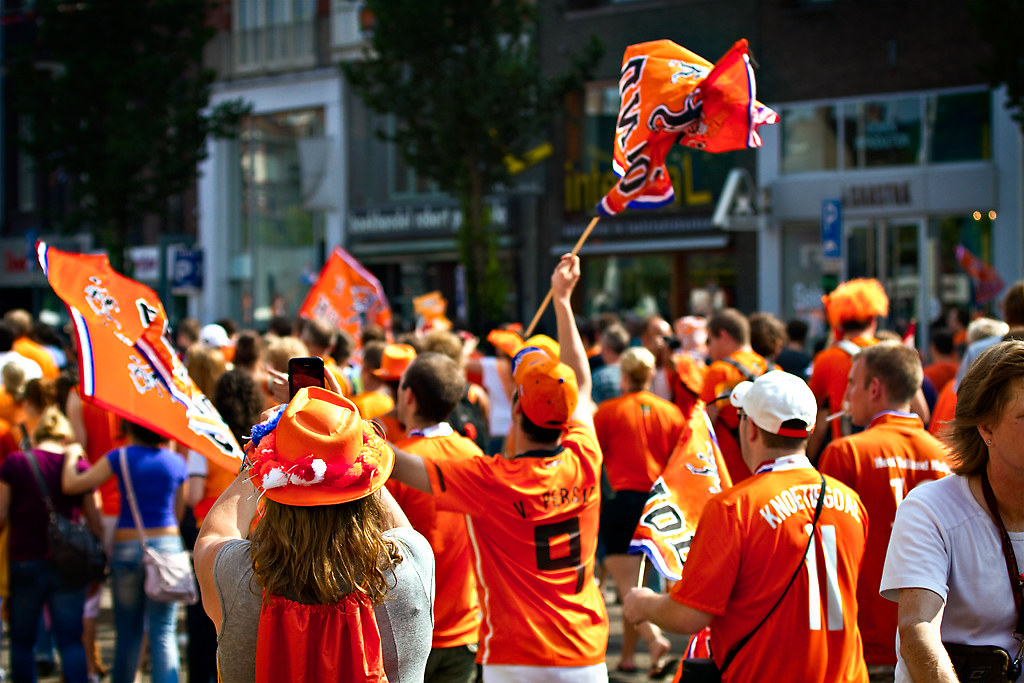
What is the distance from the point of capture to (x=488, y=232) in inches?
757

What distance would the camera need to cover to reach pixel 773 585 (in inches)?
122

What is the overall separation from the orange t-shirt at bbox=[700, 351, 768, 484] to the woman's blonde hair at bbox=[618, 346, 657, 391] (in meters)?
0.38

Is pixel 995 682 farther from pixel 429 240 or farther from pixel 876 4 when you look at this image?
pixel 429 240

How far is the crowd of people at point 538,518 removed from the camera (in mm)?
2500

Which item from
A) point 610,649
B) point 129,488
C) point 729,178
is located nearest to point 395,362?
point 129,488

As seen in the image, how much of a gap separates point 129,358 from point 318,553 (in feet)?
5.96

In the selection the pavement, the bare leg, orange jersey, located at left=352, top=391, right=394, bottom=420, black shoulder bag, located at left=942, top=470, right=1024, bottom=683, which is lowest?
the pavement

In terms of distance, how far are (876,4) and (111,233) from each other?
48.6ft

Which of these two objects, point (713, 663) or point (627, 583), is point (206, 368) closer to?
point (627, 583)

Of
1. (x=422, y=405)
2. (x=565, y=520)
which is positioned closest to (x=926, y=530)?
(x=565, y=520)

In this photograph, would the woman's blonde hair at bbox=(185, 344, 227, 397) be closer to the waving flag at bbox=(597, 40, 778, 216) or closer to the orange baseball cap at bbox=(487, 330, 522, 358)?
the orange baseball cap at bbox=(487, 330, 522, 358)

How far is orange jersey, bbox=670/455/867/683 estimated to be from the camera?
308 centimetres

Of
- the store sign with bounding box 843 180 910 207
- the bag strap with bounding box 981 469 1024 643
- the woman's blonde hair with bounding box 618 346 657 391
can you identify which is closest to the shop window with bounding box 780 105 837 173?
the store sign with bounding box 843 180 910 207

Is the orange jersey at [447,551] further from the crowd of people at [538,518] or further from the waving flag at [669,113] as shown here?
the waving flag at [669,113]
